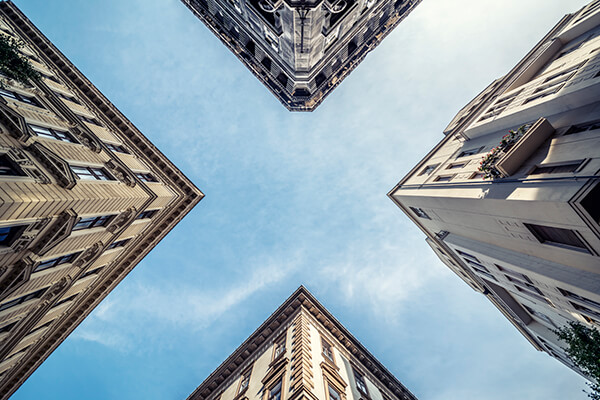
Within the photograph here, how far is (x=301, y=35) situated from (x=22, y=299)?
2783 cm

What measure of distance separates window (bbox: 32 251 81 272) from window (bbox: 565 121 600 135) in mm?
33621

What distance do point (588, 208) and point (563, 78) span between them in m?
15.4

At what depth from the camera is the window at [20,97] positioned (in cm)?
1640

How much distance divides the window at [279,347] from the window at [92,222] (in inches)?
794

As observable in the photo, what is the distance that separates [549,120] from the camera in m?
19.0

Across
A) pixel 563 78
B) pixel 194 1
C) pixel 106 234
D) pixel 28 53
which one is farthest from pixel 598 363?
pixel 28 53

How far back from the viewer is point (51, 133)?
17.1 metres

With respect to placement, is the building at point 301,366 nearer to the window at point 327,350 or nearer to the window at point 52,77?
the window at point 327,350

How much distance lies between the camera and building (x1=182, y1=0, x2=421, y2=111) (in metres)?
21.2

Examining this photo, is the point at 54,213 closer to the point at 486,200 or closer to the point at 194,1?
the point at 486,200

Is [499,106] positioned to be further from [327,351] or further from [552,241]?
[327,351]

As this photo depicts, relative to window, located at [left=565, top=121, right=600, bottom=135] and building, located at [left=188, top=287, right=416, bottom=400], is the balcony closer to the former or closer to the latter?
window, located at [left=565, top=121, right=600, bottom=135]

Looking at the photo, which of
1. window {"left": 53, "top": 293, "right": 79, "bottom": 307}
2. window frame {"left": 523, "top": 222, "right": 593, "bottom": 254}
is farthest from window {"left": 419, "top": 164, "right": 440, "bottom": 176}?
window {"left": 53, "top": 293, "right": 79, "bottom": 307}

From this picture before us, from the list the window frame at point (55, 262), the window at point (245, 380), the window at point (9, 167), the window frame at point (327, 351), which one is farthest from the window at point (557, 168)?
the window at point (245, 380)
